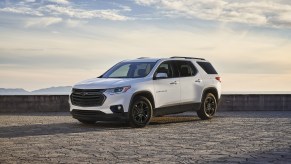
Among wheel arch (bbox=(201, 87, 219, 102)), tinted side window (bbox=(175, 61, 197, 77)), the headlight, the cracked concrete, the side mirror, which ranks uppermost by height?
tinted side window (bbox=(175, 61, 197, 77))

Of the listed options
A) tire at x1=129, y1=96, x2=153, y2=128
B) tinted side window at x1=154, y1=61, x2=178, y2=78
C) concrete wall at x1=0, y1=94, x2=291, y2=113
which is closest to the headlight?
tire at x1=129, y1=96, x2=153, y2=128

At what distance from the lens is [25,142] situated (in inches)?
384

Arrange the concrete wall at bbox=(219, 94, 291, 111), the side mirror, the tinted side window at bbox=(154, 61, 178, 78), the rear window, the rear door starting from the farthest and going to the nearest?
the concrete wall at bbox=(219, 94, 291, 111) → the rear window → the rear door → the tinted side window at bbox=(154, 61, 178, 78) → the side mirror

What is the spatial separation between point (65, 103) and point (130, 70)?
7433 mm

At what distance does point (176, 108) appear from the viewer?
13.8 meters

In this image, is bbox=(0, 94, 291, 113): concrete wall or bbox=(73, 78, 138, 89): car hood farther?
bbox=(0, 94, 291, 113): concrete wall

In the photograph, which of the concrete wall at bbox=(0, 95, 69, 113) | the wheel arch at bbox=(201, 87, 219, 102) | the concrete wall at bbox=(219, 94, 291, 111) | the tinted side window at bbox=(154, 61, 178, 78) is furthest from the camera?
Result: the concrete wall at bbox=(219, 94, 291, 111)

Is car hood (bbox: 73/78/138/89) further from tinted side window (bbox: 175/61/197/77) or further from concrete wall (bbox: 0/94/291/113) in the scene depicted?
concrete wall (bbox: 0/94/291/113)

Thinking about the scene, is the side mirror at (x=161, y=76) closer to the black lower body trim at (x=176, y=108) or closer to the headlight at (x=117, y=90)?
the black lower body trim at (x=176, y=108)

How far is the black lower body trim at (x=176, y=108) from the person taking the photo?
1324 cm

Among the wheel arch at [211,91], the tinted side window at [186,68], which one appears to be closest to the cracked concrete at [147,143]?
the wheel arch at [211,91]

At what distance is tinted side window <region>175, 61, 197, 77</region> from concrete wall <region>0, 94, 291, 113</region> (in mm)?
6623

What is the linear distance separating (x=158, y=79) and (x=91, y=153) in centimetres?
529

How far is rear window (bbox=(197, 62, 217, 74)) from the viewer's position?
15248 millimetres
